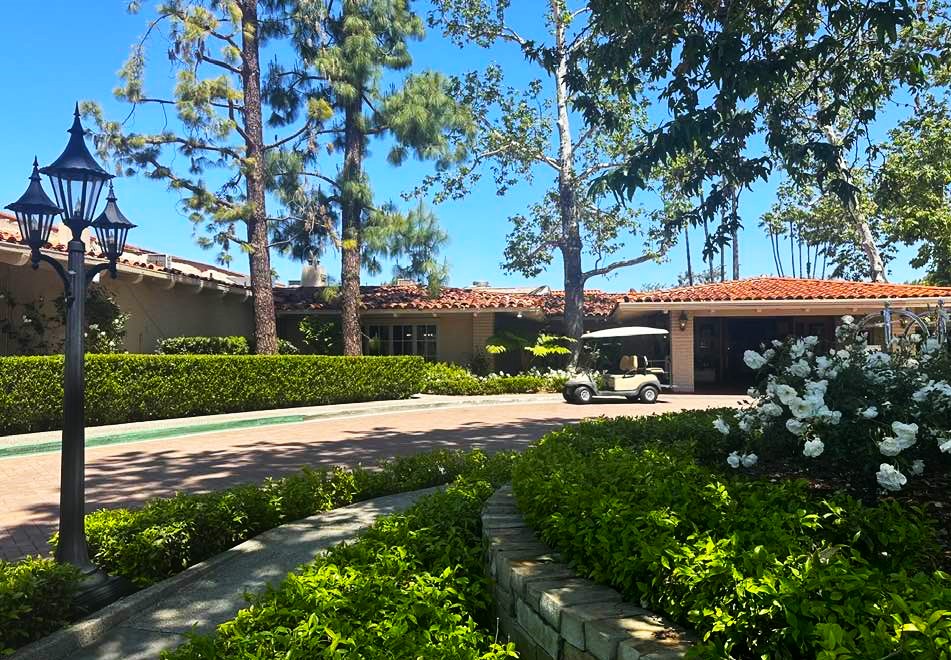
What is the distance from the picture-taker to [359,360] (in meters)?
17.3

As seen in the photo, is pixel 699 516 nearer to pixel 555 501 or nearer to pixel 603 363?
pixel 555 501

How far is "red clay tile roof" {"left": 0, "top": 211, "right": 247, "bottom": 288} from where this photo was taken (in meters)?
11.5

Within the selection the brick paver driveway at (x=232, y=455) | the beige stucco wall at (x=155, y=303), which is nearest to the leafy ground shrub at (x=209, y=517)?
the brick paver driveway at (x=232, y=455)

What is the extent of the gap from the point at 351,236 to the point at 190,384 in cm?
704

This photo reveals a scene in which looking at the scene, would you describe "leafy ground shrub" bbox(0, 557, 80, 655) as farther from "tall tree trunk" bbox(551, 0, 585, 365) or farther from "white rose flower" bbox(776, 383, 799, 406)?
"tall tree trunk" bbox(551, 0, 585, 365)

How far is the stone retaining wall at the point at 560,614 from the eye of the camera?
2.09 m

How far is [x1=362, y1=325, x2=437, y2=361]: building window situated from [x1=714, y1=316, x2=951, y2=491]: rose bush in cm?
1814

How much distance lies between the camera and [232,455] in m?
9.28

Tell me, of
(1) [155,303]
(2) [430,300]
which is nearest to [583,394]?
(2) [430,300]

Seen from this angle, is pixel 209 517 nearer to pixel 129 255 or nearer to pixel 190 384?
pixel 190 384

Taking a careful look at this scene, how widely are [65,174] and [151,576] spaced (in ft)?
8.55

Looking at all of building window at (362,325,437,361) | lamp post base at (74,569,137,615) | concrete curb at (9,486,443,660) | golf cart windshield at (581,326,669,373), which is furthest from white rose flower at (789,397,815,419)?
building window at (362,325,437,361)

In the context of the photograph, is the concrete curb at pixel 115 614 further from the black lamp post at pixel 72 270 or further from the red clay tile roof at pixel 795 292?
the red clay tile roof at pixel 795 292

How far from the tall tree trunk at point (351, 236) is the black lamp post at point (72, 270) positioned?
14.8 meters
